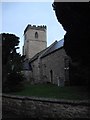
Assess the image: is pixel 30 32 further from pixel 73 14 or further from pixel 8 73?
pixel 73 14

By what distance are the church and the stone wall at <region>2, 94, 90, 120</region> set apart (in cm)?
852

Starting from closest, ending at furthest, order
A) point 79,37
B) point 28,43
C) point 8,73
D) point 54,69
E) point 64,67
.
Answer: point 79,37
point 8,73
point 64,67
point 54,69
point 28,43

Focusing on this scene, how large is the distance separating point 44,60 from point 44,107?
73.9 feet

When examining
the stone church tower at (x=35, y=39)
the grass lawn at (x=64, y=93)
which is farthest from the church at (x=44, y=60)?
the grass lawn at (x=64, y=93)

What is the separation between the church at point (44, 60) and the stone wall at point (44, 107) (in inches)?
335

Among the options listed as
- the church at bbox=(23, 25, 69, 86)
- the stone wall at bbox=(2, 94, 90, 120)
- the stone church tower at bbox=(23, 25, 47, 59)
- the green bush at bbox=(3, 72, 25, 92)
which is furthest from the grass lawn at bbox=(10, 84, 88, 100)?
the stone church tower at bbox=(23, 25, 47, 59)

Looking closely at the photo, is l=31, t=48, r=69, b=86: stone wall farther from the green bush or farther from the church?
the green bush

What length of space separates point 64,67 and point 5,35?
25.9 feet

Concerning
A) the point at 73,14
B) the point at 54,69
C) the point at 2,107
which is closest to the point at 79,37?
the point at 73,14

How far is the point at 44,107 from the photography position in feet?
46.1

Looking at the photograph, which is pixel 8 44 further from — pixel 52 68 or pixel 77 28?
pixel 52 68

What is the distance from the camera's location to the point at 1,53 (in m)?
21.7

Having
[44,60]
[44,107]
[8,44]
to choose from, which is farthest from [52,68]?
[44,107]

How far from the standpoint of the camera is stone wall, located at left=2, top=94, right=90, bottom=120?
12273mm
